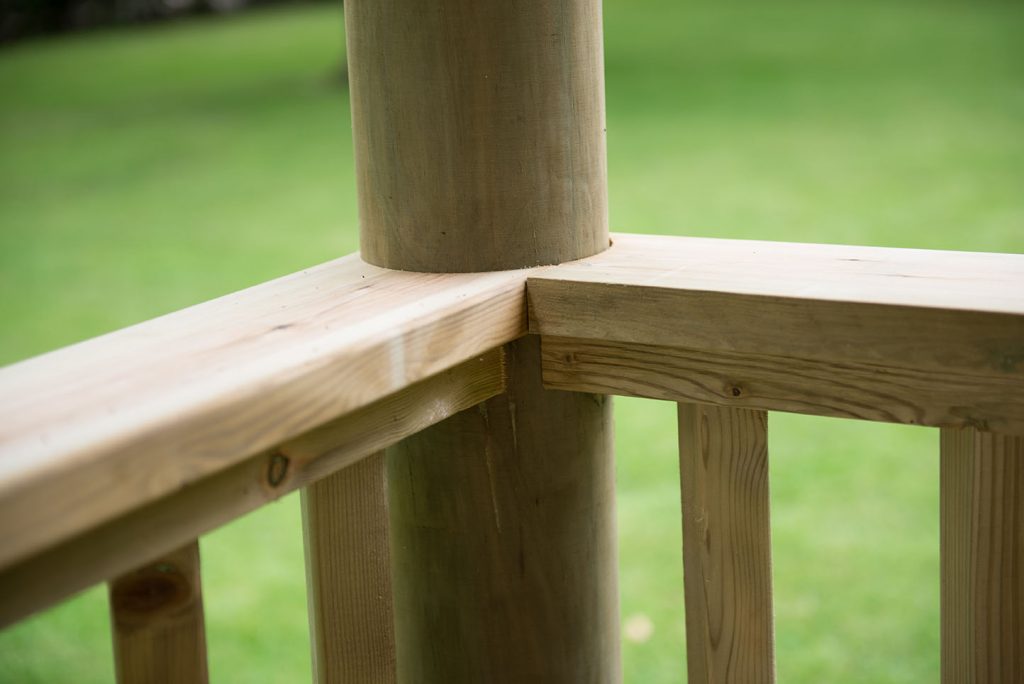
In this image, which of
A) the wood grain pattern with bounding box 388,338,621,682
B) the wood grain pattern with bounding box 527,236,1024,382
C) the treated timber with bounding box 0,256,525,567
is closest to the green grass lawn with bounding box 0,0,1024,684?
the wood grain pattern with bounding box 388,338,621,682

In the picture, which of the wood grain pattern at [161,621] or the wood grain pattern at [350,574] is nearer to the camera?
the wood grain pattern at [161,621]

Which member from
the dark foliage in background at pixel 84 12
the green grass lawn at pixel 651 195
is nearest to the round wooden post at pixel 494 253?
the green grass lawn at pixel 651 195

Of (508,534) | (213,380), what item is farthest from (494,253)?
(213,380)

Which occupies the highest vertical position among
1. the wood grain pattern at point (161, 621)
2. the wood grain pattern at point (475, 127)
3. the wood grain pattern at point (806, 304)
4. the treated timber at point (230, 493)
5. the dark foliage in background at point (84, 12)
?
the dark foliage in background at point (84, 12)

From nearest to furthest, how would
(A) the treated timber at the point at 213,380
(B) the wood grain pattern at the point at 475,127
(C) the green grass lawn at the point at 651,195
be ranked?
(A) the treated timber at the point at 213,380, (B) the wood grain pattern at the point at 475,127, (C) the green grass lawn at the point at 651,195

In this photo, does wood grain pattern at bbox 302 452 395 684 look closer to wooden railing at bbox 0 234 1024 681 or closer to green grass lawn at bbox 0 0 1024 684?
wooden railing at bbox 0 234 1024 681

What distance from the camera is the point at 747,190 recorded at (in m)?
6.32

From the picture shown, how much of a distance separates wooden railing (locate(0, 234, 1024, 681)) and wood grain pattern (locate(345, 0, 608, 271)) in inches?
1.3

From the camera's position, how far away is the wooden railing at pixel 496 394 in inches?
26.9

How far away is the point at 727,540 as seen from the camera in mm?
1006

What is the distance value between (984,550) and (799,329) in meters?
0.23

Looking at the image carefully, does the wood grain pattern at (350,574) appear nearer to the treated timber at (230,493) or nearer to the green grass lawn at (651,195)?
the treated timber at (230,493)

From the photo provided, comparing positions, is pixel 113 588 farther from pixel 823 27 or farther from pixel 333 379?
pixel 823 27

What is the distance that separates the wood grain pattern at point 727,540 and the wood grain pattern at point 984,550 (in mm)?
145
